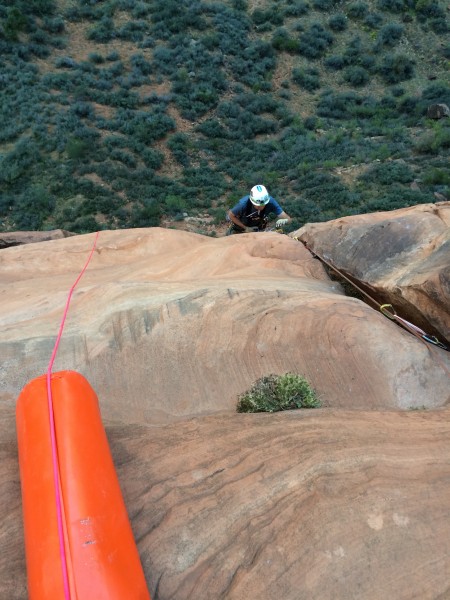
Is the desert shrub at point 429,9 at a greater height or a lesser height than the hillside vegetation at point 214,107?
greater

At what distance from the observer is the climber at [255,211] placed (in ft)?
28.7

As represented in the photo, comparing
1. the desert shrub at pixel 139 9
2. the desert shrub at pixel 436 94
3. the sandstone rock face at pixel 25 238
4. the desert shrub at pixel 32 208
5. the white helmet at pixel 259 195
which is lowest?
the desert shrub at pixel 32 208

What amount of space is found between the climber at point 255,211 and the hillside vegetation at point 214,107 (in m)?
7.74

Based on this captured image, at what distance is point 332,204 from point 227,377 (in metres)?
14.1

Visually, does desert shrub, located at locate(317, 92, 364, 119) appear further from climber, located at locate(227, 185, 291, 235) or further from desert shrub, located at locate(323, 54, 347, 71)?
climber, located at locate(227, 185, 291, 235)

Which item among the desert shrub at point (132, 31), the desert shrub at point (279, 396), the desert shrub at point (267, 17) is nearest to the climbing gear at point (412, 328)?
the desert shrub at point (279, 396)

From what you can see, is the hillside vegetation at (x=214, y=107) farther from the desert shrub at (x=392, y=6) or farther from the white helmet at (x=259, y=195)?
the white helmet at (x=259, y=195)

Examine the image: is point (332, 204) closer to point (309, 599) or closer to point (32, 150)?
point (32, 150)

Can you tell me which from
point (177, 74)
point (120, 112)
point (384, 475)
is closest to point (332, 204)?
point (120, 112)

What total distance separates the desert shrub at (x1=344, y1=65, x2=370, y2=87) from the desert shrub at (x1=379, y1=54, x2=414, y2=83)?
122cm

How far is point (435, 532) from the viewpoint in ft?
9.09

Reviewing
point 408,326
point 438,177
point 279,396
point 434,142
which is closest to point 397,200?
point 438,177

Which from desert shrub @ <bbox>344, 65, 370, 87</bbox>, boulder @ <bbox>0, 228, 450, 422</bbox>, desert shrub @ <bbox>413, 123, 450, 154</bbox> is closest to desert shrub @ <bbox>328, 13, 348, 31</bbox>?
desert shrub @ <bbox>344, 65, 370, 87</bbox>

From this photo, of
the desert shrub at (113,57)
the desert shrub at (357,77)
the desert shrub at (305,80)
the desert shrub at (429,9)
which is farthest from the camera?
the desert shrub at (429,9)
